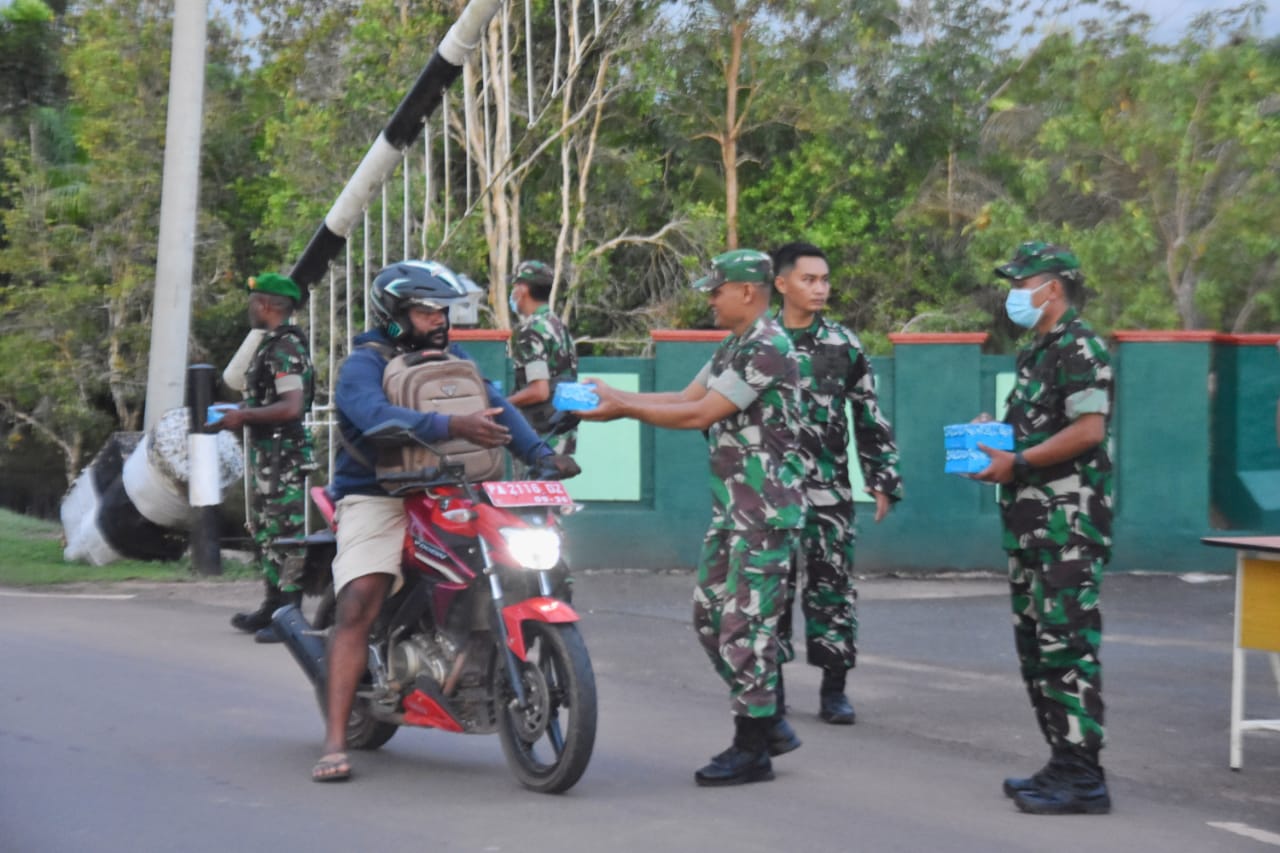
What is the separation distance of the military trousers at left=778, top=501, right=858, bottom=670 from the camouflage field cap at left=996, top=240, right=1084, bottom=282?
1.87 m

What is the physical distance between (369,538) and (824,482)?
2.31m

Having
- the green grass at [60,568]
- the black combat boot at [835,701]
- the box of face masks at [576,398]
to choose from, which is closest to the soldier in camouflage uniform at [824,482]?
the black combat boot at [835,701]

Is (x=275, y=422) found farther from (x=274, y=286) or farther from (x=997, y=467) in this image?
(x=997, y=467)

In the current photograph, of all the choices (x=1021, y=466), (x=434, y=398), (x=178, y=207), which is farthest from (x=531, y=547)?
(x=178, y=207)

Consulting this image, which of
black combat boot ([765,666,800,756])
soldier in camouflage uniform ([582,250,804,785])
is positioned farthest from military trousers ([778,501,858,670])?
soldier in camouflage uniform ([582,250,804,785])

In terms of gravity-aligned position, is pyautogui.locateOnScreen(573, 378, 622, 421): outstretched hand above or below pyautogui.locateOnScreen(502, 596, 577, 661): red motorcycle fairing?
above

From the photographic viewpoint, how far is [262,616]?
9.58m

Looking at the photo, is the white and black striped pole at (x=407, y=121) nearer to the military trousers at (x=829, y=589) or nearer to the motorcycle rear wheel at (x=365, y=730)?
the military trousers at (x=829, y=589)

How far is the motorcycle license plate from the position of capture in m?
5.68

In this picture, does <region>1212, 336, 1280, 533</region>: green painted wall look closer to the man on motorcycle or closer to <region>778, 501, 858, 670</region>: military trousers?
<region>778, 501, 858, 670</region>: military trousers

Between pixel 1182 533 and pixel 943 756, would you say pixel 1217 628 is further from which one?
pixel 943 756

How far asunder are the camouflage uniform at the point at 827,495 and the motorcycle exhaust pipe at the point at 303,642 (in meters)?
2.24

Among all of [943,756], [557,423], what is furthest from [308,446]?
[943,756]

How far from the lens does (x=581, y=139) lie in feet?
86.9
